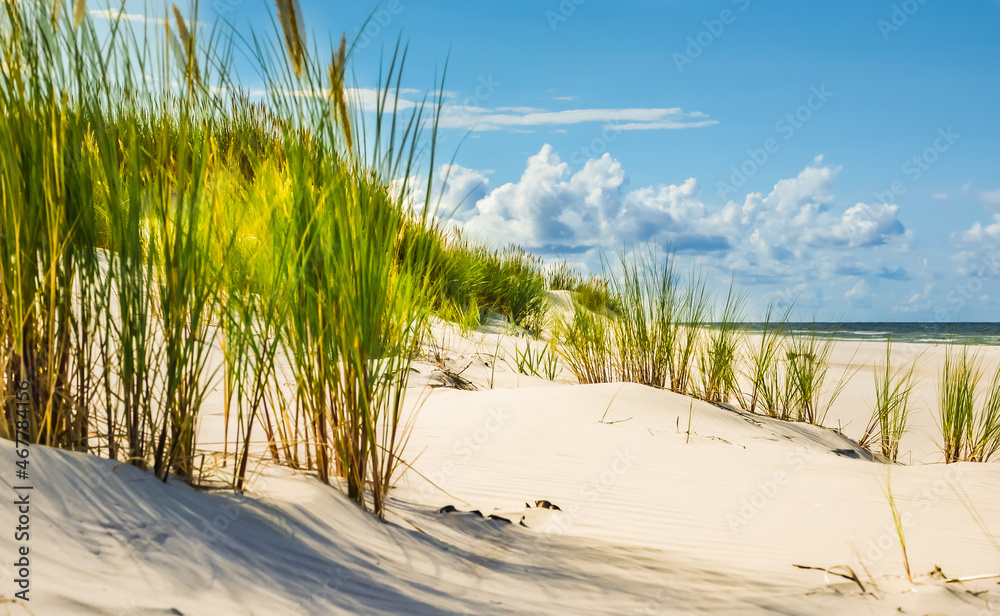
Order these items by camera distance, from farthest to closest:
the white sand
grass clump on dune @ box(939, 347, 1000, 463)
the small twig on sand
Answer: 1. grass clump on dune @ box(939, 347, 1000, 463)
2. the small twig on sand
3. the white sand

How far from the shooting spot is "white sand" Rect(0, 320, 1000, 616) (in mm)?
1261

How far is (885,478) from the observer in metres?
3.32

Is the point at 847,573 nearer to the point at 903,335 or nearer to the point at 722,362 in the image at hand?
the point at 722,362

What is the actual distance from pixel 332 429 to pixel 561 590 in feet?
2.59

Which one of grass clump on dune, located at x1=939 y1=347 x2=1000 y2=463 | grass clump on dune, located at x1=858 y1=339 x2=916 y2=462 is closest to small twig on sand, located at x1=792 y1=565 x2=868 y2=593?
grass clump on dune, located at x1=858 y1=339 x2=916 y2=462

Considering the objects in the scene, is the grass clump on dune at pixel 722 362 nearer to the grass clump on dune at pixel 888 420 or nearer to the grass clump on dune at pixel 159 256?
the grass clump on dune at pixel 888 420

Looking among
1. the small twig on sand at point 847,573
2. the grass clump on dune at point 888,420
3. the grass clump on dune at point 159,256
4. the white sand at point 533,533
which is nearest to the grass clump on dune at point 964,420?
the grass clump on dune at point 888,420

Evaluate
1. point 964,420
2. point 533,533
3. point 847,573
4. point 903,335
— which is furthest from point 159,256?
point 903,335

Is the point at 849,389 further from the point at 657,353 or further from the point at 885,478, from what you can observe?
Answer: the point at 885,478

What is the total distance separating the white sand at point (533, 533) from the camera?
126 cm

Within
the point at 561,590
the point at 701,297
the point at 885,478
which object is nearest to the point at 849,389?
the point at 701,297

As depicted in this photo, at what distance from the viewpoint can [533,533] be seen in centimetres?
209

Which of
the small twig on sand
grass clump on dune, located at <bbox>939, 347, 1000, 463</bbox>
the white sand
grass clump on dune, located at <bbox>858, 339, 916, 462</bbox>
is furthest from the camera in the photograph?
grass clump on dune, located at <bbox>858, 339, 916, 462</bbox>

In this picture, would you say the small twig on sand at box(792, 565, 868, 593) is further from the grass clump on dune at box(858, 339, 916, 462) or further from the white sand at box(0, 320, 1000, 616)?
the grass clump on dune at box(858, 339, 916, 462)
